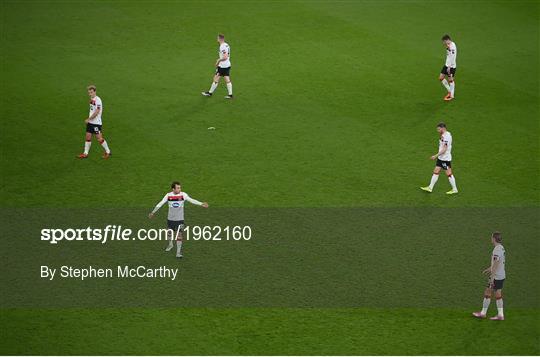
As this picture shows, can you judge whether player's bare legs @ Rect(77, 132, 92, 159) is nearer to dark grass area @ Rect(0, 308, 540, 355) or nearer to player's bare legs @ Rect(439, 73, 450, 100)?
dark grass area @ Rect(0, 308, 540, 355)

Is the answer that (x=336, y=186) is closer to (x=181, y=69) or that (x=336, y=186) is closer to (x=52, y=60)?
(x=181, y=69)

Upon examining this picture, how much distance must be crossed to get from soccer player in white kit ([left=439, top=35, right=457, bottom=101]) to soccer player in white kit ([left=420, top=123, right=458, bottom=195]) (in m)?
6.28

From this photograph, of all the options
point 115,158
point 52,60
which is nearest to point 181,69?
point 52,60

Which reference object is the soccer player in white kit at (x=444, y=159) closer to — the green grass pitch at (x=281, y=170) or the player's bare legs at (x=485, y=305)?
the green grass pitch at (x=281, y=170)

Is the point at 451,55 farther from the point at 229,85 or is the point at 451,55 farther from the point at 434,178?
the point at 229,85

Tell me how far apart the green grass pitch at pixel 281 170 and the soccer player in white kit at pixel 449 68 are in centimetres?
58

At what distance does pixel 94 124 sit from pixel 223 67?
546 cm

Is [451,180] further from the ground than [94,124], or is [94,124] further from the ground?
[94,124]

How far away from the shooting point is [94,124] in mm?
23125

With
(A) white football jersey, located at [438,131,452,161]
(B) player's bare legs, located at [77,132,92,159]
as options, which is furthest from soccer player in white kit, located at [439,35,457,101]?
(B) player's bare legs, located at [77,132,92,159]

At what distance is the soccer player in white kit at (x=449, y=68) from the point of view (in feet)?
89.0

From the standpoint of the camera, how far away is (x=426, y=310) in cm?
1700

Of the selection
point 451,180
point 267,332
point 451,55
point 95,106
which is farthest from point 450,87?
point 267,332

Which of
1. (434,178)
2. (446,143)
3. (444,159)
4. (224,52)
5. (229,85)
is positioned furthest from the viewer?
(229,85)
